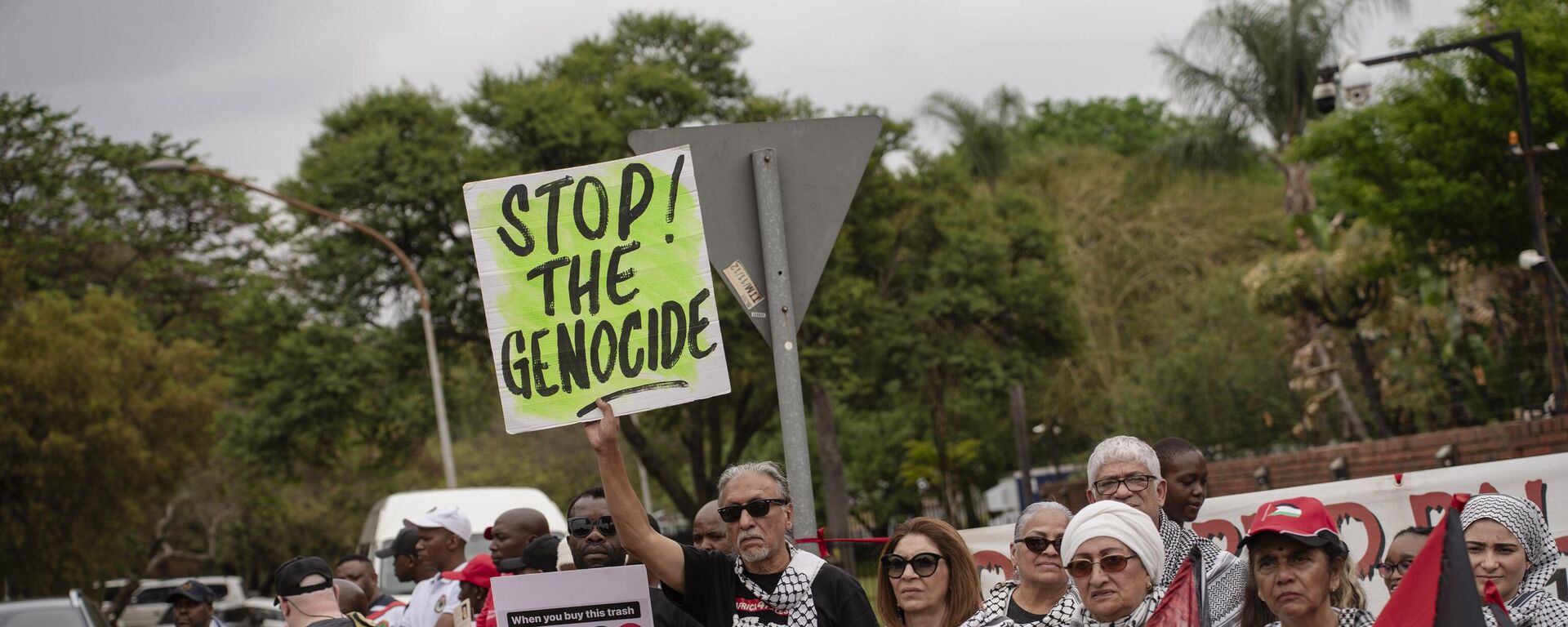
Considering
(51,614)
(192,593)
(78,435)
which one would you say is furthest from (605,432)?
(78,435)

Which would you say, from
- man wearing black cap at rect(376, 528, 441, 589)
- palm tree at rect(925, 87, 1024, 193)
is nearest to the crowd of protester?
man wearing black cap at rect(376, 528, 441, 589)

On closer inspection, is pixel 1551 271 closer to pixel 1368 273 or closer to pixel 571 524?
pixel 1368 273

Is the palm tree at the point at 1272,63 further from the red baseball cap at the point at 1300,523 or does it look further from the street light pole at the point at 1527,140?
the red baseball cap at the point at 1300,523

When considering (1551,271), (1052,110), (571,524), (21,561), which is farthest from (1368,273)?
(1052,110)

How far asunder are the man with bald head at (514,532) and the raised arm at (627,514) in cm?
289

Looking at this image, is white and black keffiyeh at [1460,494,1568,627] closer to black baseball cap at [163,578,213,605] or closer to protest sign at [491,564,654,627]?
protest sign at [491,564,654,627]

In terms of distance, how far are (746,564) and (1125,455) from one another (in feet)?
4.42

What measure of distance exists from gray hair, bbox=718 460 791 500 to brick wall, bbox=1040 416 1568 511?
25.7ft

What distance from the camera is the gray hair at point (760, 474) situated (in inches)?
186

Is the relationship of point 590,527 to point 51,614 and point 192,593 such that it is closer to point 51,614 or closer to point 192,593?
point 192,593

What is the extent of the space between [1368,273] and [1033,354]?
9209 mm

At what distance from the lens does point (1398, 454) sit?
57.8ft

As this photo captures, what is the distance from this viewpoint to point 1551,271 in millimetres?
16188

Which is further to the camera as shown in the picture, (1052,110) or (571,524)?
(1052,110)
